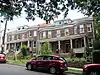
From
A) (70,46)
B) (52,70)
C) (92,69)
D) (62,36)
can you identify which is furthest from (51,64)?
(62,36)

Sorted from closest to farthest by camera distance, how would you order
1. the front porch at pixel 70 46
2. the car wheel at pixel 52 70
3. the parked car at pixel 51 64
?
the parked car at pixel 51 64
the car wheel at pixel 52 70
the front porch at pixel 70 46

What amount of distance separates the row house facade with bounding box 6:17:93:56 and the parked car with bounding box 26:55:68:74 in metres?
22.3

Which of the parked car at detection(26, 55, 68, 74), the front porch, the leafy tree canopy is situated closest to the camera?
the leafy tree canopy

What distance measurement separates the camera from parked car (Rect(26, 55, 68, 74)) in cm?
1981

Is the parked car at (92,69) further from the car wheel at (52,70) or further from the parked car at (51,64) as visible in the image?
the car wheel at (52,70)

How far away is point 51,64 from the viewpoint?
20.2m

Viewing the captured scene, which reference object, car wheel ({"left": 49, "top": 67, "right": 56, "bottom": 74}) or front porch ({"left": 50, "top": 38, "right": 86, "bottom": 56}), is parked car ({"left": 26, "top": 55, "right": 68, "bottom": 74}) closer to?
car wheel ({"left": 49, "top": 67, "right": 56, "bottom": 74})

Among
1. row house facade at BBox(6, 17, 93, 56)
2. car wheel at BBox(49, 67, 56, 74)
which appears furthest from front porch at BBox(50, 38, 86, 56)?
car wheel at BBox(49, 67, 56, 74)

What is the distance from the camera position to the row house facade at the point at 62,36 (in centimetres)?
4372

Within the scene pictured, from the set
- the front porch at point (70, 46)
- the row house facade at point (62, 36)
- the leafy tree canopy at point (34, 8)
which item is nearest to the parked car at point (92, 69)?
the leafy tree canopy at point (34, 8)

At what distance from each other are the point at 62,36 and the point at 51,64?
2777 centimetres

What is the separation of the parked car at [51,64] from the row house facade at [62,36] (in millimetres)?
22316

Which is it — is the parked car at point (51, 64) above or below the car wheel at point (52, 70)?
above

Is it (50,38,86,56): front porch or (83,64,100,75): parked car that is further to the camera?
(50,38,86,56): front porch
